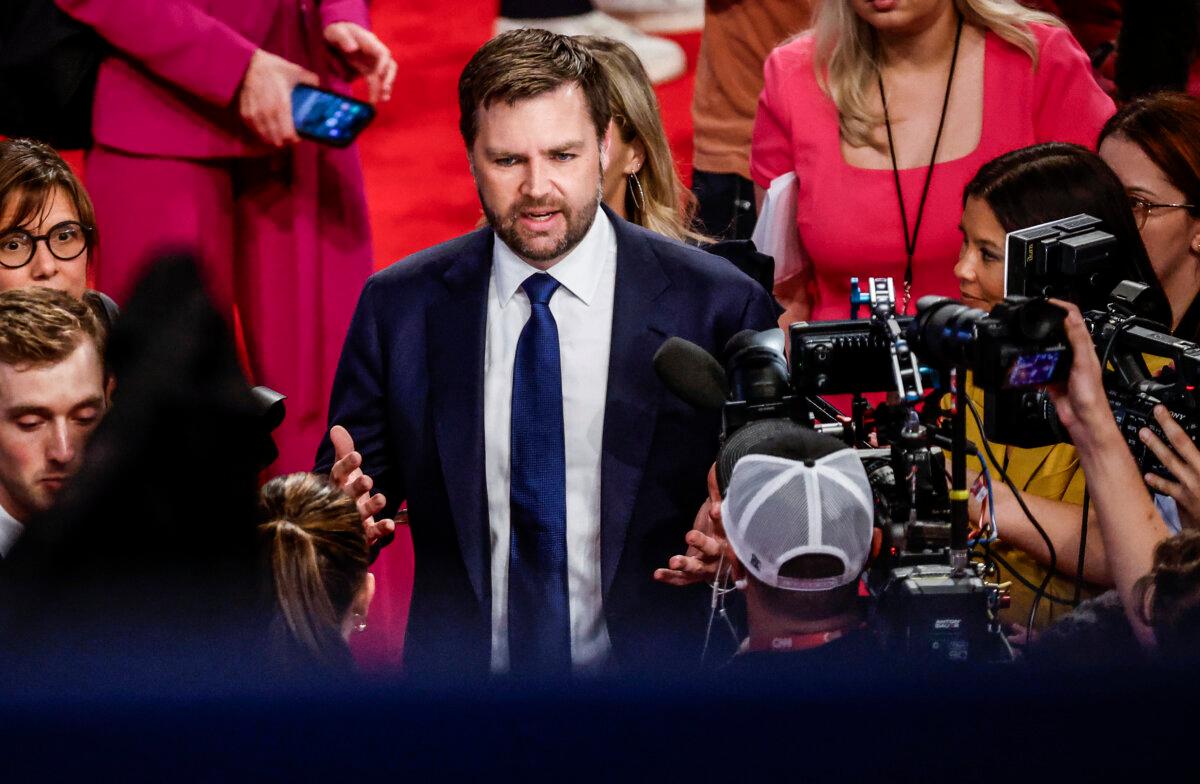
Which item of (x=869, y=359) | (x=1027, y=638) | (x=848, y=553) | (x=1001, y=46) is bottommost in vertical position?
(x=1027, y=638)

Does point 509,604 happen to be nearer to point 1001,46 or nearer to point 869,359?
point 869,359

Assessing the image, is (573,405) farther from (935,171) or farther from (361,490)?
(935,171)

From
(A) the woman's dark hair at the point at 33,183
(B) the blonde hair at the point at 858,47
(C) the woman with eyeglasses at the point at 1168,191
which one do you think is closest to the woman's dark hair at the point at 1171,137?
(C) the woman with eyeglasses at the point at 1168,191

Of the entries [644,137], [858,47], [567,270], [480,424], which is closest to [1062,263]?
[567,270]

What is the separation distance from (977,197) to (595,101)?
73cm

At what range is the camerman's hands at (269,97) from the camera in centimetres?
340

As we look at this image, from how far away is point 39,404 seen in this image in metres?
2.33

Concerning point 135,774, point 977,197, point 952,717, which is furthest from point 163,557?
point 977,197

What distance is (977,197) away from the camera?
278cm

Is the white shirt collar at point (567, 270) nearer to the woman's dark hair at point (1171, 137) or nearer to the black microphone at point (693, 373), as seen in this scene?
the black microphone at point (693, 373)

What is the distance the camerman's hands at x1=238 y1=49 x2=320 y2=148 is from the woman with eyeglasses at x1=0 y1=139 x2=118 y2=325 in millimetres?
435

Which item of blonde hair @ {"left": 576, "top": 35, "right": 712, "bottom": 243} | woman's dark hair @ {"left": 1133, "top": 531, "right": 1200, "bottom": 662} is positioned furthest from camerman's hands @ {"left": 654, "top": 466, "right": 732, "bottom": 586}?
blonde hair @ {"left": 576, "top": 35, "right": 712, "bottom": 243}

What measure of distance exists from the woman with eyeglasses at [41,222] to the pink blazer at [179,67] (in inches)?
12.4

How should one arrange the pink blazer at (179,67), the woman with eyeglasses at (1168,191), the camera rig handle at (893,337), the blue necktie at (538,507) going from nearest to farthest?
1. the camera rig handle at (893,337)
2. the blue necktie at (538,507)
3. the woman with eyeglasses at (1168,191)
4. the pink blazer at (179,67)
